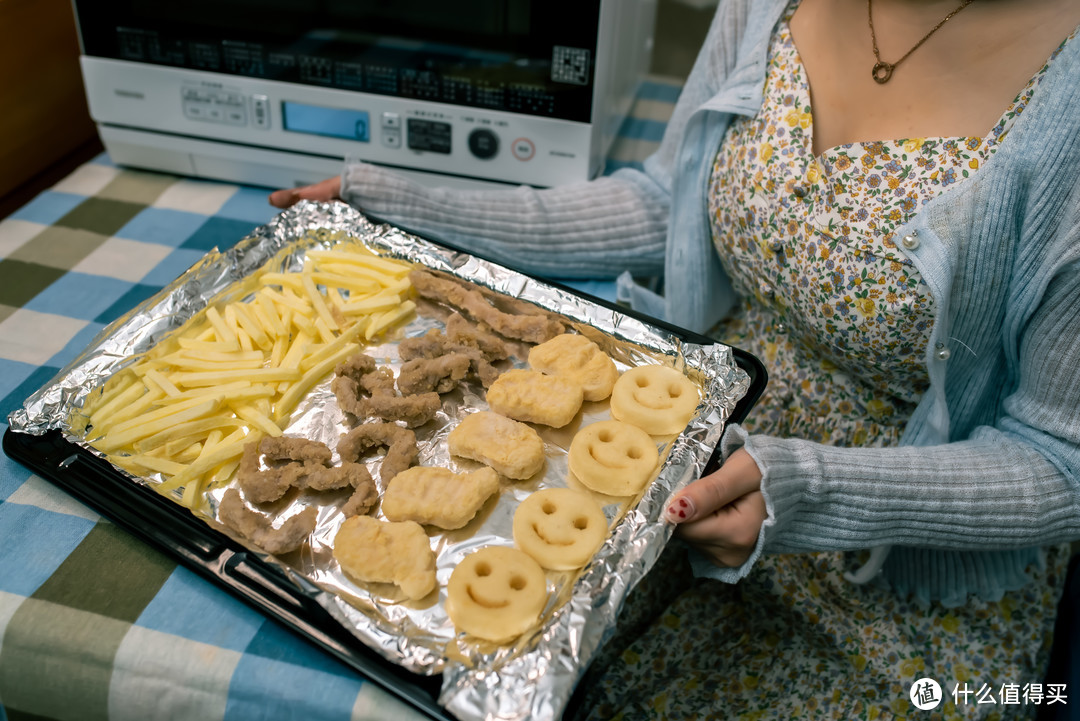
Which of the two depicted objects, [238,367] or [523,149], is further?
[523,149]

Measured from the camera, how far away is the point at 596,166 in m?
1.59

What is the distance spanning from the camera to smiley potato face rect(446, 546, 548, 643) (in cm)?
83

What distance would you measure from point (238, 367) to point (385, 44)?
714 millimetres

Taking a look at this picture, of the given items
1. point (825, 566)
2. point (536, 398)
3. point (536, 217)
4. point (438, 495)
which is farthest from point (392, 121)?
point (825, 566)

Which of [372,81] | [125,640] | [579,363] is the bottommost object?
[125,640]

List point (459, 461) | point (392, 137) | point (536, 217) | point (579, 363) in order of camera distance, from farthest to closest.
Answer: point (392, 137) < point (536, 217) < point (579, 363) < point (459, 461)

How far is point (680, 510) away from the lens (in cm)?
94

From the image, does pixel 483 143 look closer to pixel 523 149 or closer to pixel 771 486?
pixel 523 149

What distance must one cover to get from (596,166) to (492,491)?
0.85 metres

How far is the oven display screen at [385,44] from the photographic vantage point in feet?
4.63

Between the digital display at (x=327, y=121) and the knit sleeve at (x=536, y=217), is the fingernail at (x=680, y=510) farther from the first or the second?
the digital display at (x=327, y=121)

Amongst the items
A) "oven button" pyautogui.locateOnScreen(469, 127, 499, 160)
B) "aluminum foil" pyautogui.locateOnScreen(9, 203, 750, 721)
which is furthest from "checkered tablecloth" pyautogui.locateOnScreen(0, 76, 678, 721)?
"oven button" pyautogui.locateOnScreen(469, 127, 499, 160)

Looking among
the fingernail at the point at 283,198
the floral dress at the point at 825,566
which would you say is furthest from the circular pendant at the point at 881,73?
the fingernail at the point at 283,198

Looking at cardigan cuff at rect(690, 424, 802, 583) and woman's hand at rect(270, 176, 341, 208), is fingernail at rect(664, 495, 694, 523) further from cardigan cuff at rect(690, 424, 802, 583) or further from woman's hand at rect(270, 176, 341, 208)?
woman's hand at rect(270, 176, 341, 208)
